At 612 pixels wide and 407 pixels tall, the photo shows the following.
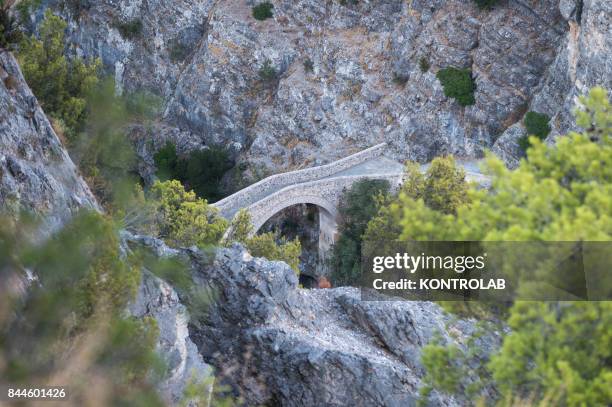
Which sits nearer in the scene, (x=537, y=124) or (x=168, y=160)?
(x=537, y=124)

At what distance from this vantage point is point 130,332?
10125mm

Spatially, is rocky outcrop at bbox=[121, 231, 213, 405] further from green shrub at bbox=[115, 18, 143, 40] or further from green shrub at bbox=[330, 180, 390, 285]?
green shrub at bbox=[115, 18, 143, 40]

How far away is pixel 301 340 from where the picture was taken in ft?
58.0

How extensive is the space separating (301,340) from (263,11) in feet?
116

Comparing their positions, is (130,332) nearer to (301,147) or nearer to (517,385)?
(517,385)

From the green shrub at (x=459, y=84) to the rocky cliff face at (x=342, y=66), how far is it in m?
0.46

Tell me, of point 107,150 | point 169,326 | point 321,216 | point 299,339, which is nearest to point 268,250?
point 299,339

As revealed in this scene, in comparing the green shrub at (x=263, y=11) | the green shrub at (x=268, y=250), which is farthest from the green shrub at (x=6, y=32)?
the green shrub at (x=263, y=11)

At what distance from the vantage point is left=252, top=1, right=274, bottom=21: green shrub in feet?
159

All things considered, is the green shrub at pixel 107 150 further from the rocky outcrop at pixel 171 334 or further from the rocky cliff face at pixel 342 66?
Answer: the rocky cliff face at pixel 342 66

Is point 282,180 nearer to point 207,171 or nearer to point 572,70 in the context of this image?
point 207,171

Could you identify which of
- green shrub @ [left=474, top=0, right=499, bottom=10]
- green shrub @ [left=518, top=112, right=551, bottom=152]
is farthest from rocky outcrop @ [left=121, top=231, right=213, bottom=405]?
green shrub @ [left=474, top=0, right=499, bottom=10]

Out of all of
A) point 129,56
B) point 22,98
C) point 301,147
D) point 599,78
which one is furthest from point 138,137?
point 22,98

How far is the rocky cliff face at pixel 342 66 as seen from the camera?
3900 centimetres
